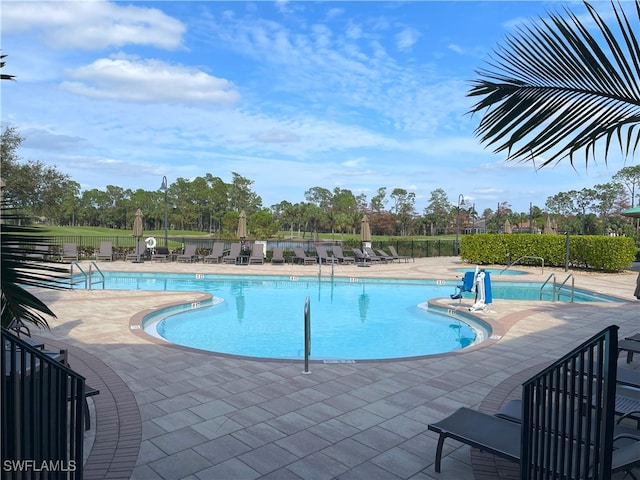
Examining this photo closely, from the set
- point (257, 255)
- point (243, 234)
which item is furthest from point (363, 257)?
point (243, 234)

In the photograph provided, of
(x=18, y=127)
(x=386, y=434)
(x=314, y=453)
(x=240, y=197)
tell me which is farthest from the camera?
(x=240, y=197)

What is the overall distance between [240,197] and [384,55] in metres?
51.0

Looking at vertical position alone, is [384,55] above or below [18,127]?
below

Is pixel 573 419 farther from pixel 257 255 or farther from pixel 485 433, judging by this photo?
pixel 257 255

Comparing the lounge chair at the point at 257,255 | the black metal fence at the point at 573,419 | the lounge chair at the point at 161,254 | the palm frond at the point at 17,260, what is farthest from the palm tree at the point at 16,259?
the lounge chair at the point at 161,254

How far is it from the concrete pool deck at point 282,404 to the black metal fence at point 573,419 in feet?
2.63

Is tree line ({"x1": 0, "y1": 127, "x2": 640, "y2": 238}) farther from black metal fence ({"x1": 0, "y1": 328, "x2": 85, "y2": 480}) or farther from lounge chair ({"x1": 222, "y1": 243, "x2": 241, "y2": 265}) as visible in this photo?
black metal fence ({"x1": 0, "y1": 328, "x2": 85, "y2": 480})

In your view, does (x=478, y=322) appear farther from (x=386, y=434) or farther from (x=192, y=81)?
(x=192, y=81)

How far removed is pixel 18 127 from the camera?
944 inches

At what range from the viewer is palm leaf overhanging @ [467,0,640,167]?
2.10 m

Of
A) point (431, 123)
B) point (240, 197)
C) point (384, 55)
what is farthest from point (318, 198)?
point (384, 55)

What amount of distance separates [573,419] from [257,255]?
726 inches

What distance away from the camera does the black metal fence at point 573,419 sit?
6.56 feet

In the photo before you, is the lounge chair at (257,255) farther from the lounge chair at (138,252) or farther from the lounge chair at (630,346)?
the lounge chair at (630,346)
